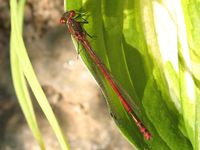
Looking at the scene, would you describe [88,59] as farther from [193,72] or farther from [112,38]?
[193,72]

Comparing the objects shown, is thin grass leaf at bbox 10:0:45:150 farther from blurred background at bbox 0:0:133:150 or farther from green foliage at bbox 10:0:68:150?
blurred background at bbox 0:0:133:150

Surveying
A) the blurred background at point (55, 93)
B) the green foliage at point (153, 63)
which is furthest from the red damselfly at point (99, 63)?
the blurred background at point (55, 93)

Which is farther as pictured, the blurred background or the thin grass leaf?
the blurred background

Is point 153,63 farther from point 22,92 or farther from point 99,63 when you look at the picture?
point 22,92

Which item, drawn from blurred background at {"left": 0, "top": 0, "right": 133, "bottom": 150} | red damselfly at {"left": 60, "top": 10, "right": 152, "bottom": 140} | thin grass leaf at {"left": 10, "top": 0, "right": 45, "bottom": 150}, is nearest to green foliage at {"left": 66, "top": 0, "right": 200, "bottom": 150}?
red damselfly at {"left": 60, "top": 10, "right": 152, "bottom": 140}

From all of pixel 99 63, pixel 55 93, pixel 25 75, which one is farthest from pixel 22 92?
pixel 55 93

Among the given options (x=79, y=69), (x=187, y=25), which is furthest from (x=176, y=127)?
(x=79, y=69)
